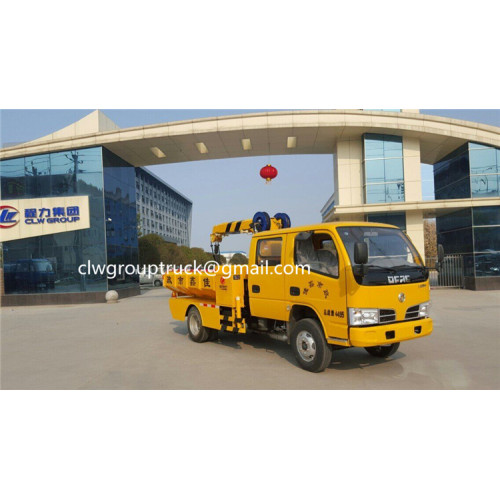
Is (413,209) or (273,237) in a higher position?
(413,209)

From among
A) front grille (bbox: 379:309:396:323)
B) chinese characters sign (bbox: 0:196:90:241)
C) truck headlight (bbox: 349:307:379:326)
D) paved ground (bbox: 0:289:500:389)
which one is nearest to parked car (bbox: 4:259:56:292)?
chinese characters sign (bbox: 0:196:90:241)

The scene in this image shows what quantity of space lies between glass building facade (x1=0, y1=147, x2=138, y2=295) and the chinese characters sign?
10.1 inches

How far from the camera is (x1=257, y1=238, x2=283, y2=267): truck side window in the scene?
645cm

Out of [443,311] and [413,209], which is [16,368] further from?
[413,209]

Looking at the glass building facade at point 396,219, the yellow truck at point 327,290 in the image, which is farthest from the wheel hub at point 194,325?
the glass building facade at point 396,219

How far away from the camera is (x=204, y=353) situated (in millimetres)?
7141

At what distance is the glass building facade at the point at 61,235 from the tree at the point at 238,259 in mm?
10813

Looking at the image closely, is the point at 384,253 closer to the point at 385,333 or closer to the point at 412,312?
the point at 412,312

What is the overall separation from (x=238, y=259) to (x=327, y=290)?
3.12m

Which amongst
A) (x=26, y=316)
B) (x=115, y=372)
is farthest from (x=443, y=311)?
(x=26, y=316)

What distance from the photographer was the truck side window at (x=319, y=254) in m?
5.39

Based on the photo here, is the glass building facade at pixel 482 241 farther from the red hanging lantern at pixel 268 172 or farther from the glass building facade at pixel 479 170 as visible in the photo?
the red hanging lantern at pixel 268 172

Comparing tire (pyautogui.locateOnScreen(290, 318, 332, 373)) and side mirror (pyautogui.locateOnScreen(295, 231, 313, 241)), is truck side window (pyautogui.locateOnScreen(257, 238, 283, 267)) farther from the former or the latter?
tire (pyautogui.locateOnScreen(290, 318, 332, 373))
